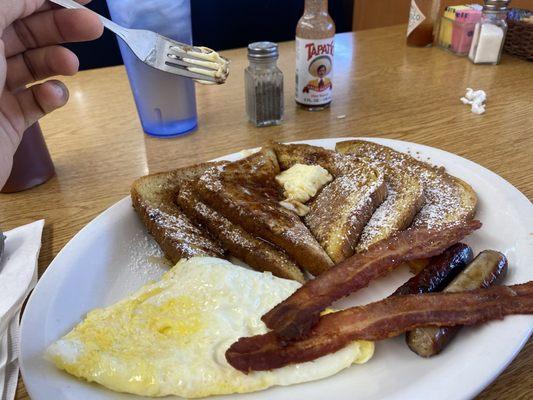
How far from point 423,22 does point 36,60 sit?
2.76 m

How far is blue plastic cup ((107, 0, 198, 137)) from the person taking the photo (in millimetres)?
1834

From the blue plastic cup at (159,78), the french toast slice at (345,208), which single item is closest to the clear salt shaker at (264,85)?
the blue plastic cup at (159,78)

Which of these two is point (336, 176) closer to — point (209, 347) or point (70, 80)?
point (209, 347)

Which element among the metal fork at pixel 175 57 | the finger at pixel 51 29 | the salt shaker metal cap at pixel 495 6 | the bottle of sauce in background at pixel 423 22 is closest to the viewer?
the finger at pixel 51 29

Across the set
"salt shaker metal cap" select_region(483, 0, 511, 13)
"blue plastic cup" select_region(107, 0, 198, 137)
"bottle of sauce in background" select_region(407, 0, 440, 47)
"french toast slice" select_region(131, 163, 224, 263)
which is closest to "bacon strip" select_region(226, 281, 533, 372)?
"french toast slice" select_region(131, 163, 224, 263)

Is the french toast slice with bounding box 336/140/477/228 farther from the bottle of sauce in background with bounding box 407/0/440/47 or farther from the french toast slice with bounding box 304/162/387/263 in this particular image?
the bottle of sauce in background with bounding box 407/0/440/47

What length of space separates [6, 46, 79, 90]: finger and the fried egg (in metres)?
0.89

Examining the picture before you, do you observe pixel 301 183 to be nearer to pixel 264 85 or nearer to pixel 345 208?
pixel 345 208

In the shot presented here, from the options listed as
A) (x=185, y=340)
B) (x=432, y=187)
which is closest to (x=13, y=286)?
(x=185, y=340)

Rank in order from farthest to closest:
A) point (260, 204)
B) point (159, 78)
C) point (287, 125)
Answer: point (287, 125), point (159, 78), point (260, 204)

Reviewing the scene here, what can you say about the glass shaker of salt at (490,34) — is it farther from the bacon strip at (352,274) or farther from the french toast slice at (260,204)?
the bacon strip at (352,274)

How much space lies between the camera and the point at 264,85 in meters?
2.22

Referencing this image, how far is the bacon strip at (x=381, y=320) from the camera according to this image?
3.00 ft

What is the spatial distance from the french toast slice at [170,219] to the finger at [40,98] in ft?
1.34
